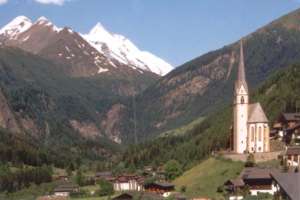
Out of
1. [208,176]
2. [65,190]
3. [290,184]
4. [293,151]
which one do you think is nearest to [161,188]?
[208,176]

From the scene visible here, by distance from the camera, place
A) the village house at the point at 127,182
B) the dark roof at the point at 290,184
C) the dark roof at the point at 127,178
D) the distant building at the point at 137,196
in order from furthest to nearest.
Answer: the dark roof at the point at 127,178
the village house at the point at 127,182
the distant building at the point at 137,196
the dark roof at the point at 290,184

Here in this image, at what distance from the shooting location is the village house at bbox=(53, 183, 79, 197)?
13673 centimetres

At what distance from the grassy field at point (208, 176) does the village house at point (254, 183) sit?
84.0 inches

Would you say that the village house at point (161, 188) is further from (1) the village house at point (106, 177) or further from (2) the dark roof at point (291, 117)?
(1) the village house at point (106, 177)

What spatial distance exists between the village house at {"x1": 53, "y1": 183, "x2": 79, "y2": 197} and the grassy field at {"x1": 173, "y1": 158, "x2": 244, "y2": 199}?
70.1 ft

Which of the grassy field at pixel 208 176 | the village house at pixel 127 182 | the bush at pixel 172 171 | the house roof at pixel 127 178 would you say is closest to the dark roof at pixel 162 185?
the grassy field at pixel 208 176

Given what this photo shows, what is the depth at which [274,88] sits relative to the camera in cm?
17988

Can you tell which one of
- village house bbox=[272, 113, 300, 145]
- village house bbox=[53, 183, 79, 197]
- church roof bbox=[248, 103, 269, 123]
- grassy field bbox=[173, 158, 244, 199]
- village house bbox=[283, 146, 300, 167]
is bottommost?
village house bbox=[53, 183, 79, 197]

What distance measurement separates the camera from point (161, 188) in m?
112

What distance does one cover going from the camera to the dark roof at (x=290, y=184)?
56.2 m

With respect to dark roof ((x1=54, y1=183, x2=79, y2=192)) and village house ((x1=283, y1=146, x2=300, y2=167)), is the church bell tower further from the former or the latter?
dark roof ((x1=54, y1=183, x2=79, y2=192))

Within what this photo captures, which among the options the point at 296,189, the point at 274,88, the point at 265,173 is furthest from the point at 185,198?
the point at 274,88

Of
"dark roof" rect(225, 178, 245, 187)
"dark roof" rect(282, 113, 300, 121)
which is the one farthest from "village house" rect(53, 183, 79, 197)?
"dark roof" rect(225, 178, 245, 187)

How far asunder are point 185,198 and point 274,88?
87.4 m
